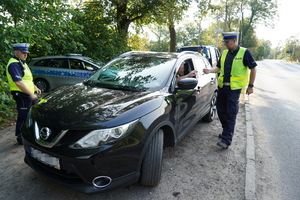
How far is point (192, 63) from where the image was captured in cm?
404

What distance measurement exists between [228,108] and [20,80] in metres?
3.47

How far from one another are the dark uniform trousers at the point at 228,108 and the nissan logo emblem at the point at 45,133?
2.87m

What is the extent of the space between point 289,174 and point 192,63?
2378mm

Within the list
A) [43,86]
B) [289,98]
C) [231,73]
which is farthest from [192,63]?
[43,86]

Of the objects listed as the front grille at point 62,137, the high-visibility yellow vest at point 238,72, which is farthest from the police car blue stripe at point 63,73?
the front grille at point 62,137

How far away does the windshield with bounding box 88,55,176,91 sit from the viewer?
2994 millimetres

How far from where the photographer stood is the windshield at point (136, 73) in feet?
9.82

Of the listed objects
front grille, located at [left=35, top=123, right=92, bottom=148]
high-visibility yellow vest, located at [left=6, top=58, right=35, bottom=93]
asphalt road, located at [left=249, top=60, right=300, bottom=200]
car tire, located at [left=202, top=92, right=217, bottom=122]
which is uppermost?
high-visibility yellow vest, located at [left=6, top=58, right=35, bottom=93]

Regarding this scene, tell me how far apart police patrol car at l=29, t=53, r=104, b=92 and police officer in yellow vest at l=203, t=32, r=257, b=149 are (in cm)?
523

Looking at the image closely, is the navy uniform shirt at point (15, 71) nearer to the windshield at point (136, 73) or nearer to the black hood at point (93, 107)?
the black hood at point (93, 107)

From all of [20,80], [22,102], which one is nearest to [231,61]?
[20,80]

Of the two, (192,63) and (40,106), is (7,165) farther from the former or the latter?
(192,63)

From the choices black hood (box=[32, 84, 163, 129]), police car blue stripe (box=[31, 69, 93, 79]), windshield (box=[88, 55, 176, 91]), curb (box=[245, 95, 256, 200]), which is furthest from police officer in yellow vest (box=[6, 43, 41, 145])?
police car blue stripe (box=[31, 69, 93, 79])

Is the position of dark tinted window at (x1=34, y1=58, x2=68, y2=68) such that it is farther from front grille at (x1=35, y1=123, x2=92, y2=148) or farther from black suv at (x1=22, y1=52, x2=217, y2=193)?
front grille at (x1=35, y1=123, x2=92, y2=148)
